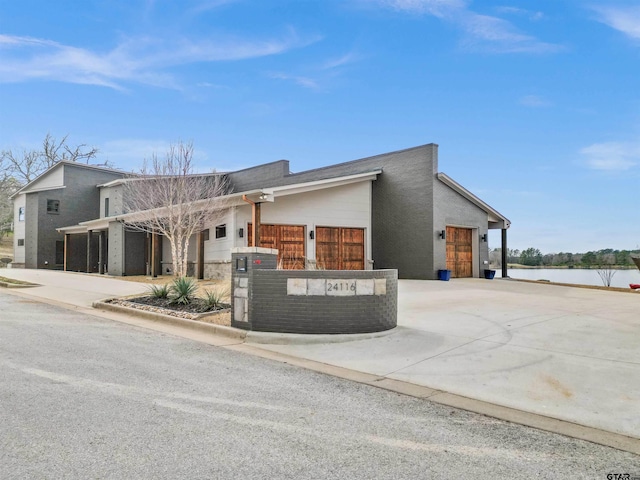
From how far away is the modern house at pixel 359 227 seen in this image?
17.6 meters

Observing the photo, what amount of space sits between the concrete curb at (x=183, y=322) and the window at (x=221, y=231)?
6.98 m

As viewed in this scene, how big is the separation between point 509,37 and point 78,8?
14.9 meters

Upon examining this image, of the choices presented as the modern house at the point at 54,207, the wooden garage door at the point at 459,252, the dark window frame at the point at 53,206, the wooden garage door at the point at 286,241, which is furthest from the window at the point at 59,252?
the wooden garage door at the point at 459,252

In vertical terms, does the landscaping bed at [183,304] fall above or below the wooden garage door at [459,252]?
below

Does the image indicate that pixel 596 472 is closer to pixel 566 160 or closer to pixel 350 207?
pixel 350 207

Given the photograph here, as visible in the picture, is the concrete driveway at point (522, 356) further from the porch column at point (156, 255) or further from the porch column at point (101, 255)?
the porch column at point (101, 255)

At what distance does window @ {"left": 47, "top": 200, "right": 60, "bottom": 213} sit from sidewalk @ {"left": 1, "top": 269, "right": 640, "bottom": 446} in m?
27.6

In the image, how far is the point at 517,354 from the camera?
603 cm

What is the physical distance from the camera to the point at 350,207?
64.8ft

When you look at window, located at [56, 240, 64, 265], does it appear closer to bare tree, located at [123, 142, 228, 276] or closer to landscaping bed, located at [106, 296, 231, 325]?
bare tree, located at [123, 142, 228, 276]

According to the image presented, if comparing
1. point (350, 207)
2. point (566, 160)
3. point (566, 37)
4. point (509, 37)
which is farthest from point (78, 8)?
point (566, 160)

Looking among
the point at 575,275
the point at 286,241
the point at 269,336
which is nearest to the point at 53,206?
the point at 286,241

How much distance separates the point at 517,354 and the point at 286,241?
12709mm

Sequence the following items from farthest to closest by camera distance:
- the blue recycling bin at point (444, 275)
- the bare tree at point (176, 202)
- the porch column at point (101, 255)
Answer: the porch column at point (101, 255) → the blue recycling bin at point (444, 275) → the bare tree at point (176, 202)
